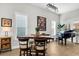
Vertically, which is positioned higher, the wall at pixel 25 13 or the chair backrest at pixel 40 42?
the wall at pixel 25 13

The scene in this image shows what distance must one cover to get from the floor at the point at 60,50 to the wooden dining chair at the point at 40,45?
0.12m

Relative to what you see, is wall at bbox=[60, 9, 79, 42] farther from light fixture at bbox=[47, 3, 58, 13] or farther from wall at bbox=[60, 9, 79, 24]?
light fixture at bbox=[47, 3, 58, 13]

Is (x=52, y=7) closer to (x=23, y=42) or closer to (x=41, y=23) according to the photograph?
(x=41, y=23)

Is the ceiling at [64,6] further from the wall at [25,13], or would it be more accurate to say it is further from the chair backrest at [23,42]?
the chair backrest at [23,42]

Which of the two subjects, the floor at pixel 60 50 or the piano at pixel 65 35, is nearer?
the floor at pixel 60 50

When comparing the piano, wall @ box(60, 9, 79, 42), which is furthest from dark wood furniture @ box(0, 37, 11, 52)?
wall @ box(60, 9, 79, 42)

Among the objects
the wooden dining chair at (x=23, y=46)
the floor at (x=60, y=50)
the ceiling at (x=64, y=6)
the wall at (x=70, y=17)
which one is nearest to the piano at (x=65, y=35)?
the floor at (x=60, y=50)

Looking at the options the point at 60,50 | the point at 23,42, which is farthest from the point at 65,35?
the point at 23,42

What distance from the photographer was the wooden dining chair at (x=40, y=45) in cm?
306

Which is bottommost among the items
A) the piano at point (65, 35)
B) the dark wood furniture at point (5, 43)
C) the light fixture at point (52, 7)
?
the dark wood furniture at point (5, 43)

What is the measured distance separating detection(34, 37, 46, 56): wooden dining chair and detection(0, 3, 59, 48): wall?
0.24 m

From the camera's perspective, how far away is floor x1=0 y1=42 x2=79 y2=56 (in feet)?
9.76

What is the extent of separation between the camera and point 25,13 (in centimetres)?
307

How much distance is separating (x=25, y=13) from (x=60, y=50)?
1.19 meters
